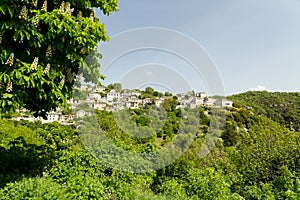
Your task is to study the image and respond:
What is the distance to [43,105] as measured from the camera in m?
5.20

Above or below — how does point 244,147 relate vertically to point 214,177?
above

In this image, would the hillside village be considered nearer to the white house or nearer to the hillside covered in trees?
the white house

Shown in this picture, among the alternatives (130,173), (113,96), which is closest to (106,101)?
(113,96)

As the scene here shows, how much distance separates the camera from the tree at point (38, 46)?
368 cm

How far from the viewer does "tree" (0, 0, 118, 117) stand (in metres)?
3.68

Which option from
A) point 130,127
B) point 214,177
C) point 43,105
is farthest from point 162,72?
point 130,127

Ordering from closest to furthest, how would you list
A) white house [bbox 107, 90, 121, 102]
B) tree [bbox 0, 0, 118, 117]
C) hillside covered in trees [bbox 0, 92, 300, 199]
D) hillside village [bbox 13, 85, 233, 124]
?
1. tree [bbox 0, 0, 118, 117]
2. hillside covered in trees [bbox 0, 92, 300, 199]
3. hillside village [bbox 13, 85, 233, 124]
4. white house [bbox 107, 90, 121, 102]

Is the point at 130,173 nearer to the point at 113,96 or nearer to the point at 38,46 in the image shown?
the point at 38,46

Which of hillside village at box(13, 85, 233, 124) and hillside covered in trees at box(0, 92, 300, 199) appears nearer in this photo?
hillside covered in trees at box(0, 92, 300, 199)

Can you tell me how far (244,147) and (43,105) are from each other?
27.3 feet

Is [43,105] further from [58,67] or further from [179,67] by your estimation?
[179,67]

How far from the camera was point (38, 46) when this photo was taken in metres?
3.93

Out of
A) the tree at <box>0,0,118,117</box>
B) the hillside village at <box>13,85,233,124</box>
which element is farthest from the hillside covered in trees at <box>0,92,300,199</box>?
the tree at <box>0,0,118,117</box>

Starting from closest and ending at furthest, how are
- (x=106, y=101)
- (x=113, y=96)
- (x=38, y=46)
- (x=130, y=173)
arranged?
(x=38, y=46) → (x=130, y=173) → (x=106, y=101) → (x=113, y=96)
